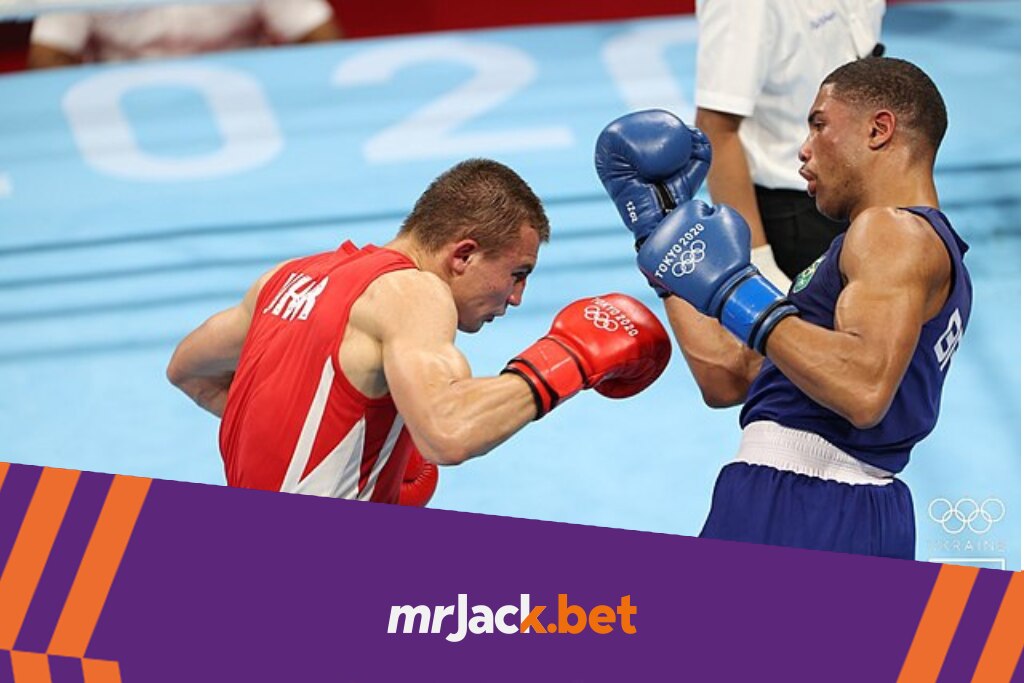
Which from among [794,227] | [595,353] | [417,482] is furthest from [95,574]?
[794,227]

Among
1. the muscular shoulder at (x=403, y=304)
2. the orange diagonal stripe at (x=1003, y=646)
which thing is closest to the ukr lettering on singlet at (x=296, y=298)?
the muscular shoulder at (x=403, y=304)

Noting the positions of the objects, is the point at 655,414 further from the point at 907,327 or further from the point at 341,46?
the point at 341,46

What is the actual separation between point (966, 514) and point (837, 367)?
1.75 meters

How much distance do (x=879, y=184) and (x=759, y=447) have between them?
548 mm

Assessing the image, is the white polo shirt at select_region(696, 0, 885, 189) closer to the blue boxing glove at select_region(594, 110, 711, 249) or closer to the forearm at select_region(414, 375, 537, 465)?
the blue boxing glove at select_region(594, 110, 711, 249)

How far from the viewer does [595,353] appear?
289 cm

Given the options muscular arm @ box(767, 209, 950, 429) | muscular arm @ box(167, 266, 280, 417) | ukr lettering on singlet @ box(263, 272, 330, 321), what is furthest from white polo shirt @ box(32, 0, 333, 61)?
muscular arm @ box(767, 209, 950, 429)

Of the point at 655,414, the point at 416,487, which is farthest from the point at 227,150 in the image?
the point at 416,487

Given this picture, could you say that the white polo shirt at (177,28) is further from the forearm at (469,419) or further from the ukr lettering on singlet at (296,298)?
the forearm at (469,419)

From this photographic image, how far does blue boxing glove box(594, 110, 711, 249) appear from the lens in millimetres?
3248

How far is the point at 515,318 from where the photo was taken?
5.34 meters

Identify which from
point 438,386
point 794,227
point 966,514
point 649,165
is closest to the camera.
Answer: point 438,386

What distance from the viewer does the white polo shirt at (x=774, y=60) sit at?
12.4 ft

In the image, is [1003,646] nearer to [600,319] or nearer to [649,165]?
[600,319]
